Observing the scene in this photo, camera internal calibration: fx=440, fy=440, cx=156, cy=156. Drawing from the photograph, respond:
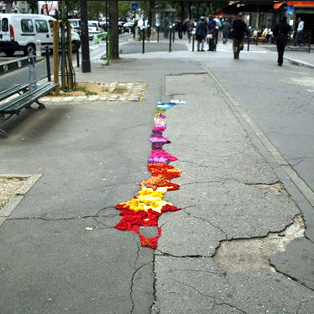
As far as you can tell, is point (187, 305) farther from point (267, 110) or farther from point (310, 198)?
point (267, 110)

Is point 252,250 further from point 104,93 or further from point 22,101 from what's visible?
point 104,93

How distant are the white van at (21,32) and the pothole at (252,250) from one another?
1879cm

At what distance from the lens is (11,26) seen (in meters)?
21.1

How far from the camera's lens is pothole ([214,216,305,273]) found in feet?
11.2

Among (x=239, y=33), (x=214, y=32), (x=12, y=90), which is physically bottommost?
(x=12, y=90)

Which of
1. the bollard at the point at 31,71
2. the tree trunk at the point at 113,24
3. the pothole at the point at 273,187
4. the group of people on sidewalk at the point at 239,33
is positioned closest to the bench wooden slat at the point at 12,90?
the bollard at the point at 31,71

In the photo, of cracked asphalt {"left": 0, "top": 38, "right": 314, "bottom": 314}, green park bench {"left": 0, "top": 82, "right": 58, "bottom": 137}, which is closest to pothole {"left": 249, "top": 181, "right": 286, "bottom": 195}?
cracked asphalt {"left": 0, "top": 38, "right": 314, "bottom": 314}

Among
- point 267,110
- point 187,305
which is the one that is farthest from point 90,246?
point 267,110

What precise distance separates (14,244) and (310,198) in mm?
3025

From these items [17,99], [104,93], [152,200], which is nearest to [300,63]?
[104,93]

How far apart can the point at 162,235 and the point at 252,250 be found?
784mm

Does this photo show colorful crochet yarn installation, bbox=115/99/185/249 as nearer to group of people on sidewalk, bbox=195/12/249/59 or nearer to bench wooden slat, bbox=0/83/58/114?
bench wooden slat, bbox=0/83/58/114

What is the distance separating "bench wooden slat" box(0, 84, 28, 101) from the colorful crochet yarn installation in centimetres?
281

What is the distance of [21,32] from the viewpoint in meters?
21.5
